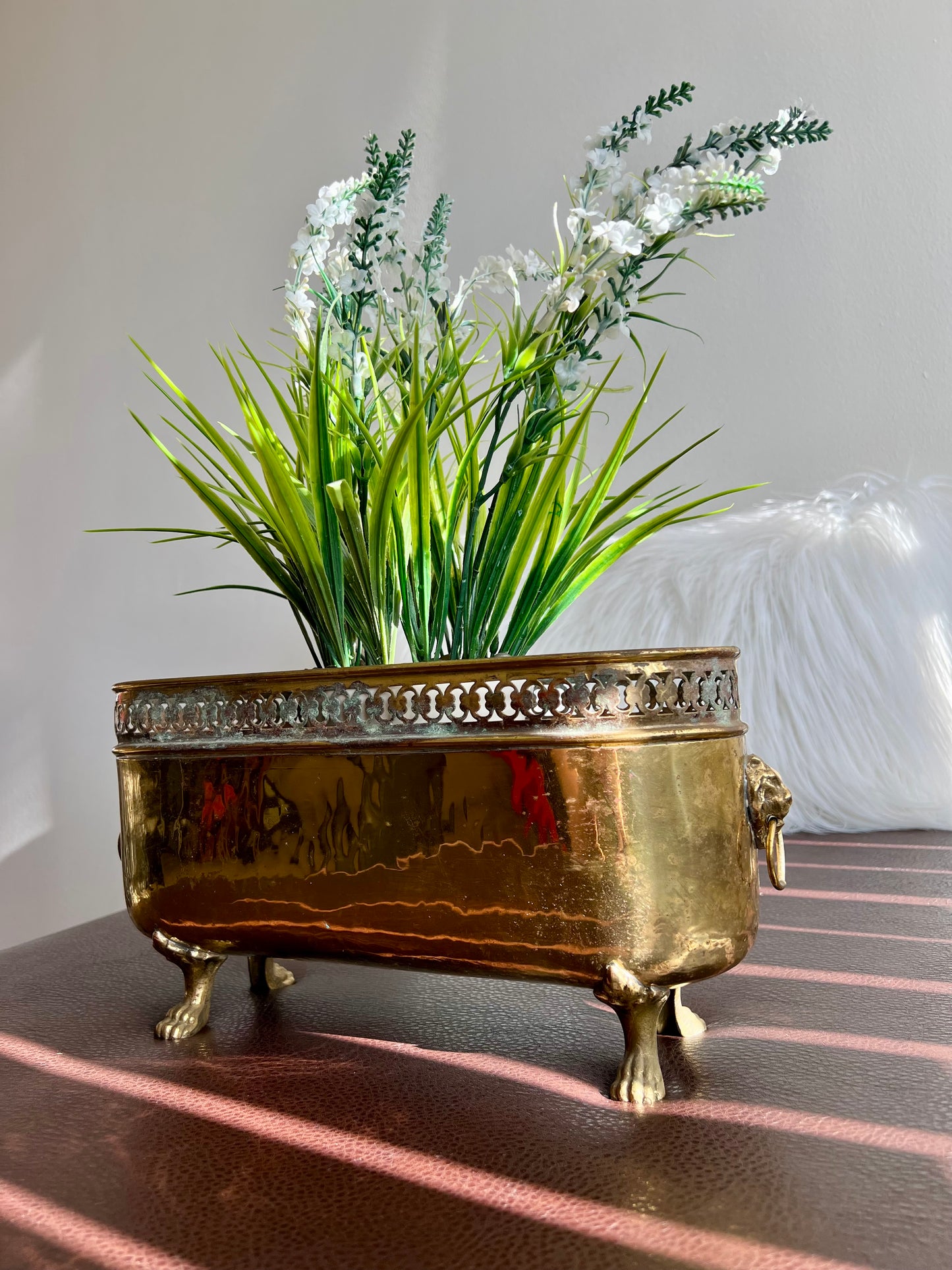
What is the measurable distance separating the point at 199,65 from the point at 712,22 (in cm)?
118

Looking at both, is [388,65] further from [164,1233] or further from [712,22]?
[164,1233]

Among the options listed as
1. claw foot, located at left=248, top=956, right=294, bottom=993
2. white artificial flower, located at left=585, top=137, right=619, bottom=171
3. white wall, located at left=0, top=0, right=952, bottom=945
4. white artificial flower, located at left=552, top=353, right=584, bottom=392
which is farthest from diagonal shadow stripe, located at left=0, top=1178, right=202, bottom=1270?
white wall, located at left=0, top=0, right=952, bottom=945

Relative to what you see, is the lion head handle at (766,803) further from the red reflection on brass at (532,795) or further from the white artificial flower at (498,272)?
the white artificial flower at (498,272)

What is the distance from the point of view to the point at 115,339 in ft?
7.80

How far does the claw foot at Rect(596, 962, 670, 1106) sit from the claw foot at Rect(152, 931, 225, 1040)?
11.0 inches

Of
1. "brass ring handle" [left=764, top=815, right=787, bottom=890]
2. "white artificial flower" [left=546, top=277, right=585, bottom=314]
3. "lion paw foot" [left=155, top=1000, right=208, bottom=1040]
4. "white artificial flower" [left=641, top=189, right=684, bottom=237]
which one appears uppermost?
"white artificial flower" [left=641, top=189, right=684, bottom=237]

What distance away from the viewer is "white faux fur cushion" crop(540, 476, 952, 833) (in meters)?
1.24

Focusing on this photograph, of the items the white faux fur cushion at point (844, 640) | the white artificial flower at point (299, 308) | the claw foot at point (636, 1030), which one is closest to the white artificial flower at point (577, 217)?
the white artificial flower at point (299, 308)

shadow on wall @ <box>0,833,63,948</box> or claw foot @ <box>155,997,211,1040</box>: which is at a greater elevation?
claw foot @ <box>155,997,211,1040</box>

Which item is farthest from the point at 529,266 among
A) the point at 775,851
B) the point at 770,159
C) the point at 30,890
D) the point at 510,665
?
the point at 30,890

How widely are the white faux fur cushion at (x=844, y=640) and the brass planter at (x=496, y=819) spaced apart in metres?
0.72

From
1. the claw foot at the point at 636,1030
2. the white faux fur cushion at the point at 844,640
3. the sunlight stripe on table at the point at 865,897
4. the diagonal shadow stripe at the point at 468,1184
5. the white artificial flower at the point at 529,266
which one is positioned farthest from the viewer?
the white faux fur cushion at the point at 844,640

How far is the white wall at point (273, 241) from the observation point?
1.62 metres

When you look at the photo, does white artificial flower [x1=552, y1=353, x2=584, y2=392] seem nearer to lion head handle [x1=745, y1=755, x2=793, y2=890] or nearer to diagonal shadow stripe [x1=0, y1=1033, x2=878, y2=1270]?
lion head handle [x1=745, y1=755, x2=793, y2=890]
